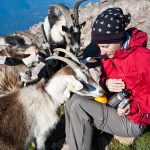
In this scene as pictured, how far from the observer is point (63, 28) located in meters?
10.3

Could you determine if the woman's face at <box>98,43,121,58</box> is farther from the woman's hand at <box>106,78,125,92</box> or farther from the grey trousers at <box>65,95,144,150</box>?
the grey trousers at <box>65,95,144,150</box>

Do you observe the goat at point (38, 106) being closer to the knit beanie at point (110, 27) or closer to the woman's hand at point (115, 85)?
the woman's hand at point (115, 85)

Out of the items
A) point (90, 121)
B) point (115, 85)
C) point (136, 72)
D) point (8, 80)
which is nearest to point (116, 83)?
point (115, 85)

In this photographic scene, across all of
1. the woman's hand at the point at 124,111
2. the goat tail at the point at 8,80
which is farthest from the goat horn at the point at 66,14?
the woman's hand at the point at 124,111

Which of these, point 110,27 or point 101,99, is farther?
point 101,99

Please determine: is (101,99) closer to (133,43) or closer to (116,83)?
(116,83)

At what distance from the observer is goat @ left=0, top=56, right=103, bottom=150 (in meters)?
5.65

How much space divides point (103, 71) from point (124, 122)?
803 millimetres

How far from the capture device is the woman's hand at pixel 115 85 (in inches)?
201

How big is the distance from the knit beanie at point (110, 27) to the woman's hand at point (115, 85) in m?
0.52

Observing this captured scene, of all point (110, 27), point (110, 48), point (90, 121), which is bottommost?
point (90, 121)

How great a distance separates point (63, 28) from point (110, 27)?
17.8ft

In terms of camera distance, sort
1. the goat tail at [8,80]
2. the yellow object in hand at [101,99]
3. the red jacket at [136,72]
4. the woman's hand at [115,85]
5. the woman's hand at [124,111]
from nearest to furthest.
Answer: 1. the red jacket at [136,72]
2. the woman's hand at [124,111]
3. the woman's hand at [115,85]
4. the yellow object in hand at [101,99]
5. the goat tail at [8,80]

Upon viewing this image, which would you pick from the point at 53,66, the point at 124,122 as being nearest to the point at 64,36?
the point at 53,66
